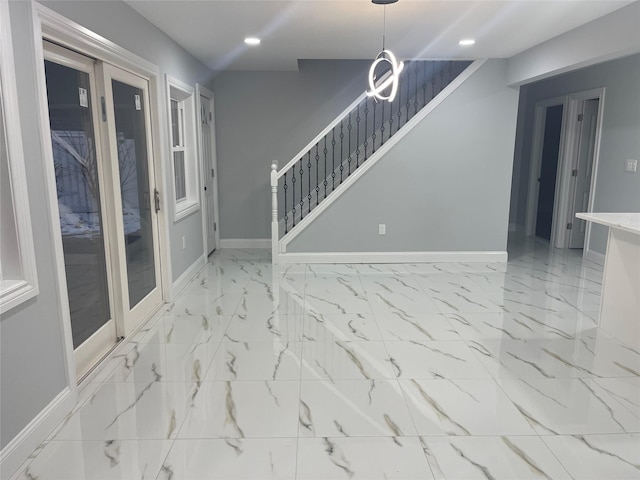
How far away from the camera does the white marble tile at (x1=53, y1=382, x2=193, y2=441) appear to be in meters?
2.39

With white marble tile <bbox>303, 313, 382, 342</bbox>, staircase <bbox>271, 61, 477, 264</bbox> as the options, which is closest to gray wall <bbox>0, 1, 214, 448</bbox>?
white marble tile <bbox>303, 313, 382, 342</bbox>

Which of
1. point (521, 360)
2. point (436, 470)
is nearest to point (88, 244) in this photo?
point (436, 470)

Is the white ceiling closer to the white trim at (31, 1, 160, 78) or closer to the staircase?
the white trim at (31, 1, 160, 78)

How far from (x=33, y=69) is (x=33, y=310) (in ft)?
3.96

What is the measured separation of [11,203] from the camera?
2.11 meters

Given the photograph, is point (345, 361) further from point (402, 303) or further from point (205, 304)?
point (205, 304)

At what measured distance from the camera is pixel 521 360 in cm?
320

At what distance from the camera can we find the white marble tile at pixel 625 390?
2652 millimetres

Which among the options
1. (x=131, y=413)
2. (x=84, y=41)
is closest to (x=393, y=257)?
(x=131, y=413)

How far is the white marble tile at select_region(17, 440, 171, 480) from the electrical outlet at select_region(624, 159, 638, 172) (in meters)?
5.52

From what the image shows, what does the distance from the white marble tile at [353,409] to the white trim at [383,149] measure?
3.02m

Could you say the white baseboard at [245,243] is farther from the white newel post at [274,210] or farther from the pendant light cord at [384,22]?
the pendant light cord at [384,22]

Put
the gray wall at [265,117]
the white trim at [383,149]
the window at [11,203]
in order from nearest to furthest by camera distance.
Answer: the window at [11,203], the white trim at [383,149], the gray wall at [265,117]

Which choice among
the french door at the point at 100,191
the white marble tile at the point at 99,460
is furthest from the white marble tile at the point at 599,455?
the french door at the point at 100,191
